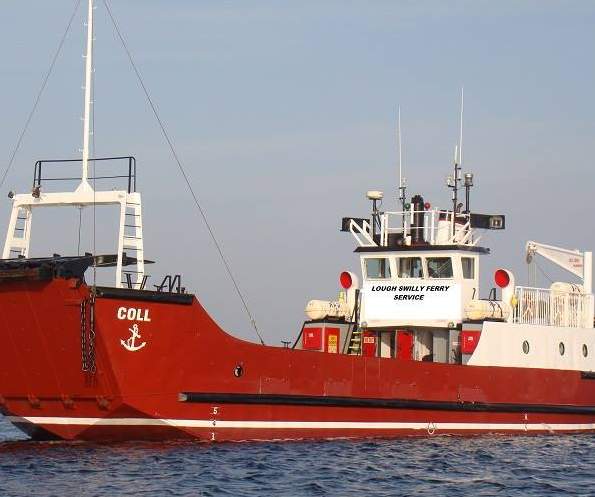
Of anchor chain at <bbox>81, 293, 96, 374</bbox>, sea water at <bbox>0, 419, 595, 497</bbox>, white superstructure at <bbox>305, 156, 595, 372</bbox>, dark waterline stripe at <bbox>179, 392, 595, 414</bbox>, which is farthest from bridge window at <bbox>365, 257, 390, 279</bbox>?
anchor chain at <bbox>81, 293, 96, 374</bbox>

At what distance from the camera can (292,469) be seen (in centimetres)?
1931

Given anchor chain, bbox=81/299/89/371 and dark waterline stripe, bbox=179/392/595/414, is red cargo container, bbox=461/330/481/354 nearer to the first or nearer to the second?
dark waterline stripe, bbox=179/392/595/414

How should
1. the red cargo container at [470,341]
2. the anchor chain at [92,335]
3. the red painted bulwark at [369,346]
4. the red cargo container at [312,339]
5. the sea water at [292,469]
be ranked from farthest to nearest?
1. the red painted bulwark at [369,346]
2. the red cargo container at [312,339]
3. the red cargo container at [470,341]
4. the anchor chain at [92,335]
5. the sea water at [292,469]

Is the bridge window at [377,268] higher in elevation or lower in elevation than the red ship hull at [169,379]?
higher

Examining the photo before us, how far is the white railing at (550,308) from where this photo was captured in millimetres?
26562

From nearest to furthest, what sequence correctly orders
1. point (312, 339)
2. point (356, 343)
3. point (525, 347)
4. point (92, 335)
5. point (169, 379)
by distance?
1. point (92, 335)
2. point (169, 379)
3. point (312, 339)
4. point (525, 347)
5. point (356, 343)

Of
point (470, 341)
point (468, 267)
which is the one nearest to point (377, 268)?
point (468, 267)

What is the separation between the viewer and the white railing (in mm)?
26562

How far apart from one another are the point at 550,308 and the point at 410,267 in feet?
11.2

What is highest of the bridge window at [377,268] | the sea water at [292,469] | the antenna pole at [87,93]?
the antenna pole at [87,93]

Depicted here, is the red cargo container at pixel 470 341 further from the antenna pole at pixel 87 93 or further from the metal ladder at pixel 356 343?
the antenna pole at pixel 87 93

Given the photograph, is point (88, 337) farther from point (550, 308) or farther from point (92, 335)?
point (550, 308)

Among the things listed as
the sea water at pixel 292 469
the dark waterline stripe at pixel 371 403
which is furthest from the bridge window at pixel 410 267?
the sea water at pixel 292 469

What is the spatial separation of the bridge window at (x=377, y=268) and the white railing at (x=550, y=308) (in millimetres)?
2763
